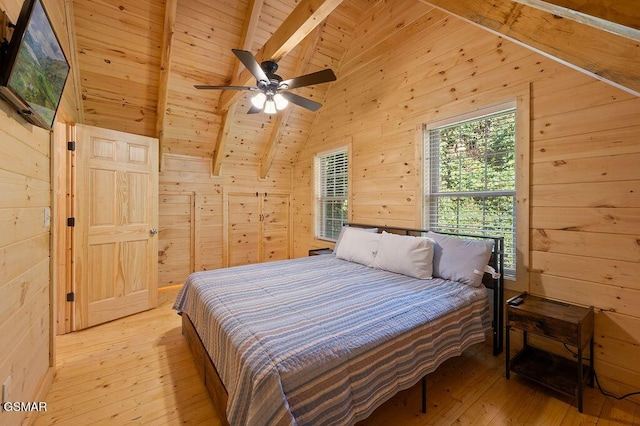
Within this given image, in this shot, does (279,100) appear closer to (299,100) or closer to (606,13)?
(299,100)

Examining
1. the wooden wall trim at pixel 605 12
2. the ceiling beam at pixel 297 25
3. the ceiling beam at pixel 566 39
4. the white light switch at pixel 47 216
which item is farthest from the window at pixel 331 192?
the white light switch at pixel 47 216

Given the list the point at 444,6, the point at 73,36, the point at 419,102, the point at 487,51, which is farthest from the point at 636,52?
the point at 73,36

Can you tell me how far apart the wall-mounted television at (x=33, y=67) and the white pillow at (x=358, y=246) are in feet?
8.86

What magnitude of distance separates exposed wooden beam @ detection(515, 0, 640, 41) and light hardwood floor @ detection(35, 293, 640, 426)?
2.03 metres

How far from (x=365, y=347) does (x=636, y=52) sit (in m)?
1.74

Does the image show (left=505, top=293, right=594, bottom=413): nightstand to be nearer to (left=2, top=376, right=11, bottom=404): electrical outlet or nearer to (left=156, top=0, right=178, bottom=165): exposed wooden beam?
(left=2, top=376, right=11, bottom=404): electrical outlet

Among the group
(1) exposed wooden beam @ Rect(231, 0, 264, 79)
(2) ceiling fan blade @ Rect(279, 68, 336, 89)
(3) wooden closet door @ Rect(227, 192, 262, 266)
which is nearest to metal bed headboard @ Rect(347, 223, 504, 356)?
(2) ceiling fan blade @ Rect(279, 68, 336, 89)

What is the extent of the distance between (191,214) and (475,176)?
13.3 ft

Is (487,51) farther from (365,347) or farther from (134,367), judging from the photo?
(134,367)

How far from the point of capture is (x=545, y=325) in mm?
1815

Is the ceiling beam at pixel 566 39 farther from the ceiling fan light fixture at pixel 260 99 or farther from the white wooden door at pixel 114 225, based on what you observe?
the white wooden door at pixel 114 225

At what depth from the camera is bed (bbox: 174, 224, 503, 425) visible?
46.6 inches

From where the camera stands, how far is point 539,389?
1896mm

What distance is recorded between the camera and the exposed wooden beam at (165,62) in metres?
2.60
